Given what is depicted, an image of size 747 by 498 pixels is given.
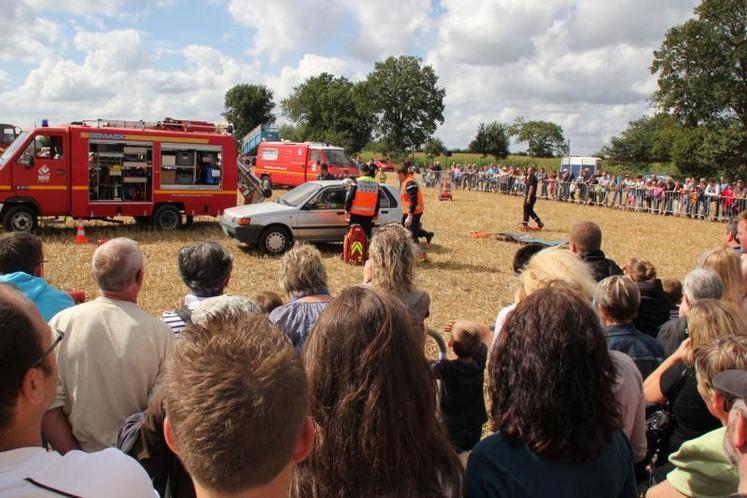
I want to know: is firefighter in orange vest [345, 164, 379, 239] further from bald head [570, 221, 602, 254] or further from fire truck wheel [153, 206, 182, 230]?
bald head [570, 221, 602, 254]

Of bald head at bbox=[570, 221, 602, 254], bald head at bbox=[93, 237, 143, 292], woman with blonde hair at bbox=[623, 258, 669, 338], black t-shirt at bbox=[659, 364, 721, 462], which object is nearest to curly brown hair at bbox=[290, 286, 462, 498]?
bald head at bbox=[93, 237, 143, 292]

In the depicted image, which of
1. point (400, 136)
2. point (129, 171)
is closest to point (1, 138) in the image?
point (129, 171)

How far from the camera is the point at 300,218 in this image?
38.5 ft

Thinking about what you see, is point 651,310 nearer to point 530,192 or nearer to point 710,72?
point 530,192

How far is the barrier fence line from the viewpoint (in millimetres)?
23797

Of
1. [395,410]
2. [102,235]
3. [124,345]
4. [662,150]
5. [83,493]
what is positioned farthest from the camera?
[662,150]

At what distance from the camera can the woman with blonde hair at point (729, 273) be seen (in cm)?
442

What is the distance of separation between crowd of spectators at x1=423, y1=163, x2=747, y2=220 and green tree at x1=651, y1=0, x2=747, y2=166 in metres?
16.5

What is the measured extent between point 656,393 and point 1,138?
2819 cm

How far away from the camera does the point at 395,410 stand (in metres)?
1.76

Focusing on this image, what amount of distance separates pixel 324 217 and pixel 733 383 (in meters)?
10.3

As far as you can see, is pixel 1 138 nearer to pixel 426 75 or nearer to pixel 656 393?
pixel 656 393

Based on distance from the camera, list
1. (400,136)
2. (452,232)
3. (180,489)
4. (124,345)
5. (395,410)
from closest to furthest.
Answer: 1. (395,410)
2. (180,489)
3. (124,345)
4. (452,232)
5. (400,136)

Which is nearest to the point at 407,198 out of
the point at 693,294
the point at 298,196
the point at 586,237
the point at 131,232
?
the point at 298,196
